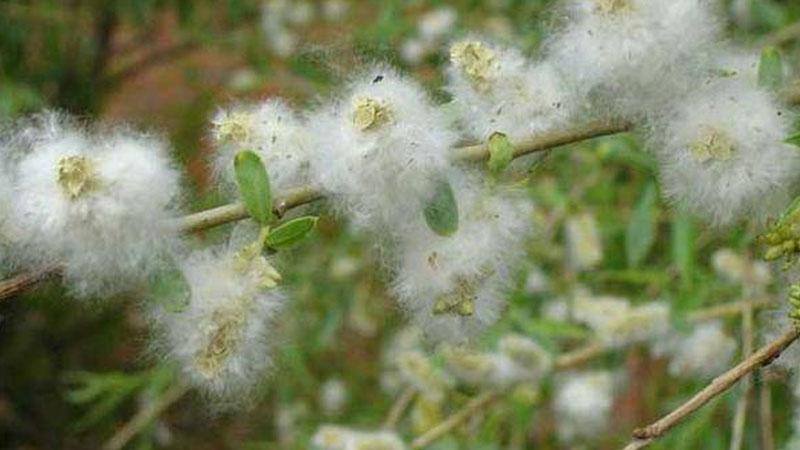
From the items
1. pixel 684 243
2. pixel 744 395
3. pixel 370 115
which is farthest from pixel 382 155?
pixel 684 243

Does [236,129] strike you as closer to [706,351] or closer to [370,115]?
[370,115]

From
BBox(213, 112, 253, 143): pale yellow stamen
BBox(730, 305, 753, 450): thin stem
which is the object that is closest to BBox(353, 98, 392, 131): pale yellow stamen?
BBox(213, 112, 253, 143): pale yellow stamen

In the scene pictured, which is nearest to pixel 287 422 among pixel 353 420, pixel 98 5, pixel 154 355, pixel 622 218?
pixel 353 420

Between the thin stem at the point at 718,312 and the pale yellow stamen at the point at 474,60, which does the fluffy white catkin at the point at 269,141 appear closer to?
the pale yellow stamen at the point at 474,60

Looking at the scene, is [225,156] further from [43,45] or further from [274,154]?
[43,45]

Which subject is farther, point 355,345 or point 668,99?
point 355,345

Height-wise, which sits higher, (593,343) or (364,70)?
(364,70)
